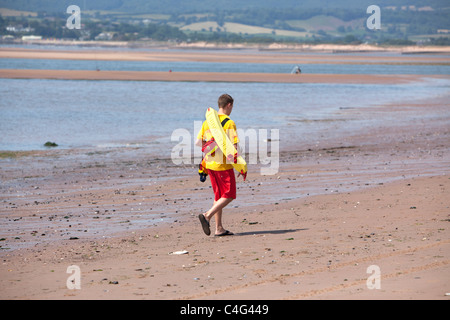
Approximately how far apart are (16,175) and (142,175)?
2.68 metres

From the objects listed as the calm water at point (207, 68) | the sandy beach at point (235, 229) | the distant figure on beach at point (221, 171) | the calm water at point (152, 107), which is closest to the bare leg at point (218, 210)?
the distant figure on beach at point (221, 171)

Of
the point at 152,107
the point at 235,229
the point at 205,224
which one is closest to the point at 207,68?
the point at 152,107

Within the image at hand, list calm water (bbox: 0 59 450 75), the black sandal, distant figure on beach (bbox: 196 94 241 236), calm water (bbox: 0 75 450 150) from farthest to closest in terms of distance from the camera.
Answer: calm water (bbox: 0 59 450 75) < calm water (bbox: 0 75 450 150) < the black sandal < distant figure on beach (bbox: 196 94 241 236)

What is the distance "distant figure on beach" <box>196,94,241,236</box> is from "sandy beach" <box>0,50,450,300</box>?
253 millimetres

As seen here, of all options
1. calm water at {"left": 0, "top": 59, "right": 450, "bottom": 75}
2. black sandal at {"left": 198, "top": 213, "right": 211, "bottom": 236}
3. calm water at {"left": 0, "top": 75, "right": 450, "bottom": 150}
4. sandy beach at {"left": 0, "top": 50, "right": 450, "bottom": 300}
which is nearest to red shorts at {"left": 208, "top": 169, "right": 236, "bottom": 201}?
black sandal at {"left": 198, "top": 213, "right": 211, "bottom": 236}

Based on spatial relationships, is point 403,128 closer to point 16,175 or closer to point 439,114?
point 439,114

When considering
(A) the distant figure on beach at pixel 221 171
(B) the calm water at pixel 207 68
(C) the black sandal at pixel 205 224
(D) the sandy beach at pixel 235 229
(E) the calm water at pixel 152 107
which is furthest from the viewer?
(B) the calm water at pixel 207 68

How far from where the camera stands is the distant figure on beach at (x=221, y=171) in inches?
314

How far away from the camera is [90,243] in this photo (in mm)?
8312

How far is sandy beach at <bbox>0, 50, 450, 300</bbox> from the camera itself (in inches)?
239

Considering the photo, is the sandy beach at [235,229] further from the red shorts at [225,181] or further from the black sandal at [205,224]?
the red shorts at [225,181]

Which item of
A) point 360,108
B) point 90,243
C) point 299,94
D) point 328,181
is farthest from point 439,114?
point 90,243

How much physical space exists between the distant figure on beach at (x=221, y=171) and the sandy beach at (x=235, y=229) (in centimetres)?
25

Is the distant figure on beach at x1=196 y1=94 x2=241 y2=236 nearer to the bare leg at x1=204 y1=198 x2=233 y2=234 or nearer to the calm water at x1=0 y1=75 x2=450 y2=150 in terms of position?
the bare leg at x1=204 y1=198 x2=233 y2=234
